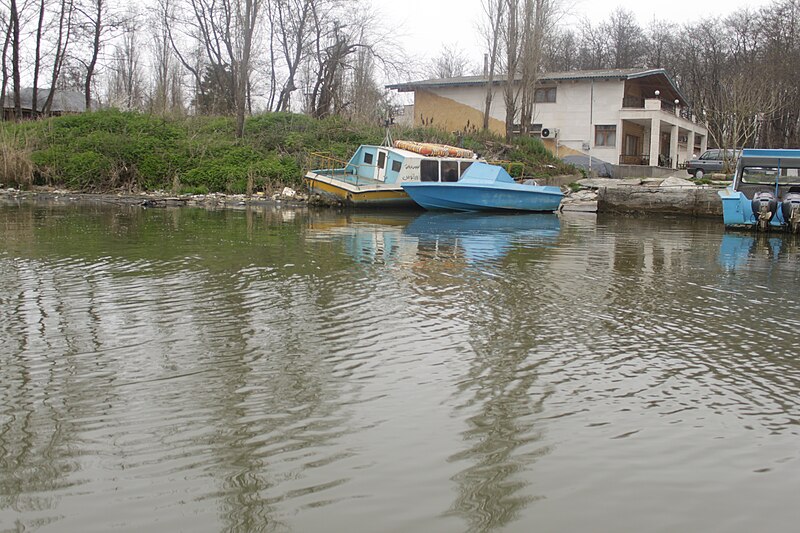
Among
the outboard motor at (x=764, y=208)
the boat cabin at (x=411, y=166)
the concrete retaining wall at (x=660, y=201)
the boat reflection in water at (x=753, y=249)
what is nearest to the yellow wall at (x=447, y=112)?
the concrete retaining wall at (x=660, y=201)

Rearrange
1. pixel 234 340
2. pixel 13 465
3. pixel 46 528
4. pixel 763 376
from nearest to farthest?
pixel 46 528
pixel 13 465
pixel 763 376
pixel 234 340

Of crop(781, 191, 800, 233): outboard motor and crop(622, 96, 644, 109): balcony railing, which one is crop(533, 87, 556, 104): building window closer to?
crop(622, 96, 644, 109): balcony railing

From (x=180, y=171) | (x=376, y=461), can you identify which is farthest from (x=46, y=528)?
(x=180, y=171)

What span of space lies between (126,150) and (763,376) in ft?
95.3

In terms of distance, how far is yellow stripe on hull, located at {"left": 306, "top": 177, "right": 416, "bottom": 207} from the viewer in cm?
2586

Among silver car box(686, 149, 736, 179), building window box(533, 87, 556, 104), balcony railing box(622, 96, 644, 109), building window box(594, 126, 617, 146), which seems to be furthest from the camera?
building window box(533, 87, 556, 104)

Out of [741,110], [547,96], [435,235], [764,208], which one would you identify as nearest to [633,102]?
[547,96]

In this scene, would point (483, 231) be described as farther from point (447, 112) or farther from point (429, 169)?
point (447, 112)

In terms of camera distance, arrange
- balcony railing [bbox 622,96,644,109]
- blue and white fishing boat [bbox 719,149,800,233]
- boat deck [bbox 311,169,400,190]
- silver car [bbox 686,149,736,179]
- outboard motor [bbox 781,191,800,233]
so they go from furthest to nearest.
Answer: balcony railing [bbox 622,96,644,109] < silver car [bbox 686,149,736,179] < boat deck [bbox 311,169,400,190] < blue and white fishing boat [bbox 719,149,800,233] < outboard motor [bbox 781,191,800,233]

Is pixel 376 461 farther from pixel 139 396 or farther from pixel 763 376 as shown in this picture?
pixel 763 376

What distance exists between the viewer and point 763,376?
5941mm

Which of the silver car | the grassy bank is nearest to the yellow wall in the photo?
the grassy bank

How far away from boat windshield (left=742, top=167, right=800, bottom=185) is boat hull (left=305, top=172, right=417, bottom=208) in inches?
391

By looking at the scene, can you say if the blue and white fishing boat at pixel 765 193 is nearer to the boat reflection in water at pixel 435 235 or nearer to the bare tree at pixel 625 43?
the boat reflection in water at pixel 435 235
